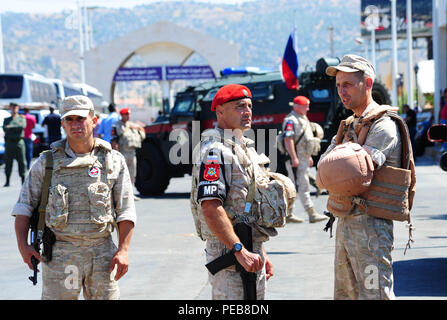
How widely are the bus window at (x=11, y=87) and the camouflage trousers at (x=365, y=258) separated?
31404mm

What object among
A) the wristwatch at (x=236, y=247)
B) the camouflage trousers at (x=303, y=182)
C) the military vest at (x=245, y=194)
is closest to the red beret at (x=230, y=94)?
the military vest at (x=245, y=194)

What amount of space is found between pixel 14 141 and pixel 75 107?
51.3 ft

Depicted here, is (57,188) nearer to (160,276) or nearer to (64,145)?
(64,145)

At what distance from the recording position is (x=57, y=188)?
4816mm

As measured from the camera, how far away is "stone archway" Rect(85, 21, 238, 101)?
63.7 m

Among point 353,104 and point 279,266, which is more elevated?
point 353,104

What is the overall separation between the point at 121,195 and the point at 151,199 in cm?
1148

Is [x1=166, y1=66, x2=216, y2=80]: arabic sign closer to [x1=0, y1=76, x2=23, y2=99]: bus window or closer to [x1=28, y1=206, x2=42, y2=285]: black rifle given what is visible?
[x1=0, y1=76, x2=23, y2=99]: bus window

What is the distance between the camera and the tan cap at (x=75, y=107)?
191 inches

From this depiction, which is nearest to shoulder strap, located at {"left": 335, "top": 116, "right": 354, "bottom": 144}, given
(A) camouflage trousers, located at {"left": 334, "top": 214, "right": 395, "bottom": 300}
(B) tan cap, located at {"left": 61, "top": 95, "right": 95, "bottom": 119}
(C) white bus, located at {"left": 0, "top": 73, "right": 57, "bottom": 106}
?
(A) camouflage trousers, located at {"left": 334, "top": 214, "right": 395, "bottom": 300}

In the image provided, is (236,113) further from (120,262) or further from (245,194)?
(120,262)

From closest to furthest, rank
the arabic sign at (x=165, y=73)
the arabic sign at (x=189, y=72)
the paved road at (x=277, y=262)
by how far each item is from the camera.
A: the paved road at (x=277, y=262)
the arabic sign at (x=189, y=72)
the arabic sign at (x=165, y=73)

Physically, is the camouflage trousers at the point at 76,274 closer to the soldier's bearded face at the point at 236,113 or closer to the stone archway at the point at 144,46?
the soldier's bearded face at the point at 236,113
